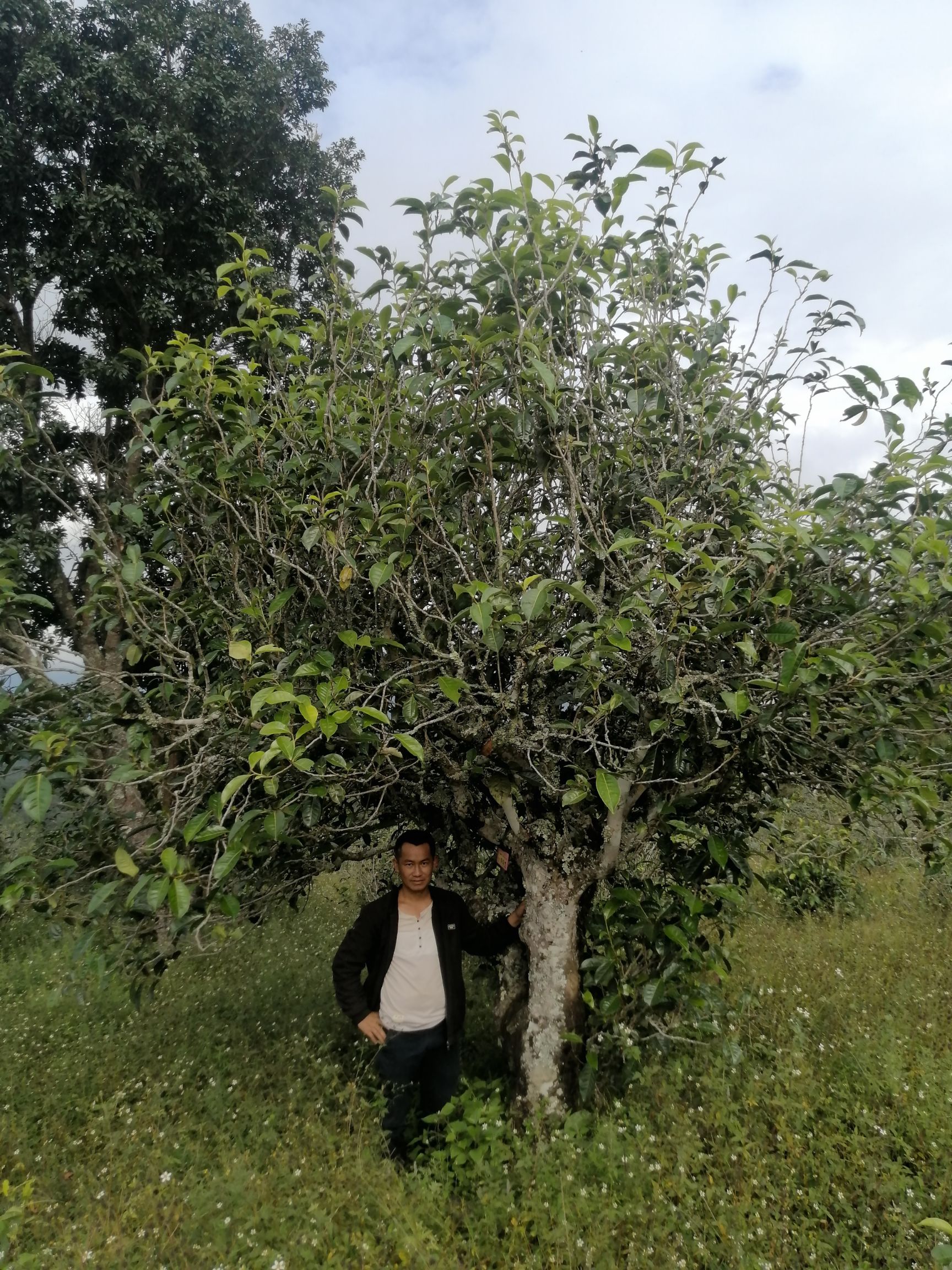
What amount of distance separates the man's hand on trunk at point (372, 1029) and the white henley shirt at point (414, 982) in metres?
0.06

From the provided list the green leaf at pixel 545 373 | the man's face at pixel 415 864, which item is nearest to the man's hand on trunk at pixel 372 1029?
the man's face at pixel 415 864

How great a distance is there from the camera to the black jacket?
3.49 meters

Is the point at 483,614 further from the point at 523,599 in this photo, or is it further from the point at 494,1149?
the point at 494,1149

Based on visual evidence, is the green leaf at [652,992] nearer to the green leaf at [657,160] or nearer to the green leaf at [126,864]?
the green leaf at [126,864]

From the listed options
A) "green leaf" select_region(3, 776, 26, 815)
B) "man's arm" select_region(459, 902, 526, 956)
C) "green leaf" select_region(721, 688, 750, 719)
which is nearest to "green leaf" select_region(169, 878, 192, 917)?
"green leaf" select_region(3, 776, 26, 815)

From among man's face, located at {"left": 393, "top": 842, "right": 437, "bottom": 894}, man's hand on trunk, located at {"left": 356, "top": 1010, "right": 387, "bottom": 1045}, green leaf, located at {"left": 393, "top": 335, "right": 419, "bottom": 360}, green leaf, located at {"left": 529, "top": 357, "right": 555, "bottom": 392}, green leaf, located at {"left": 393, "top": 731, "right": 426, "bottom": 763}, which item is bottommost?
man's hand on trunk, located at {"left": 356, "top": 1010, "right": 387, "bottom": 1045}

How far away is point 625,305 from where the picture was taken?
11.7 ft

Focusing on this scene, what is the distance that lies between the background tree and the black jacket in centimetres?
33

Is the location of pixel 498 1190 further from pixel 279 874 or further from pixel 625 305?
pixel 625 305

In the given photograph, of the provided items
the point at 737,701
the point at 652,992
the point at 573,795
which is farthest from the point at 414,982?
the point at 737,701

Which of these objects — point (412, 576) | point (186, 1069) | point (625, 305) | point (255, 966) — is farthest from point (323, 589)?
point (255, 966)

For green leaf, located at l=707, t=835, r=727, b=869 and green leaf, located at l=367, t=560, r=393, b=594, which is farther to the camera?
green leaf, located at l=707, t=835, r=727, b=869

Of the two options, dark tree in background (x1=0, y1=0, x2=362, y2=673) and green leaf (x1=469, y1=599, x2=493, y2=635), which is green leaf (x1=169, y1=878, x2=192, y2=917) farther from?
dark tree in background (x1=0, y1=0, x2=362, y2=673)

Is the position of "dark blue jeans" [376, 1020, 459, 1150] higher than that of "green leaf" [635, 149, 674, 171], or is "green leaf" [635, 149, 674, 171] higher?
"green leaf" [635, 149, 674, 171]
